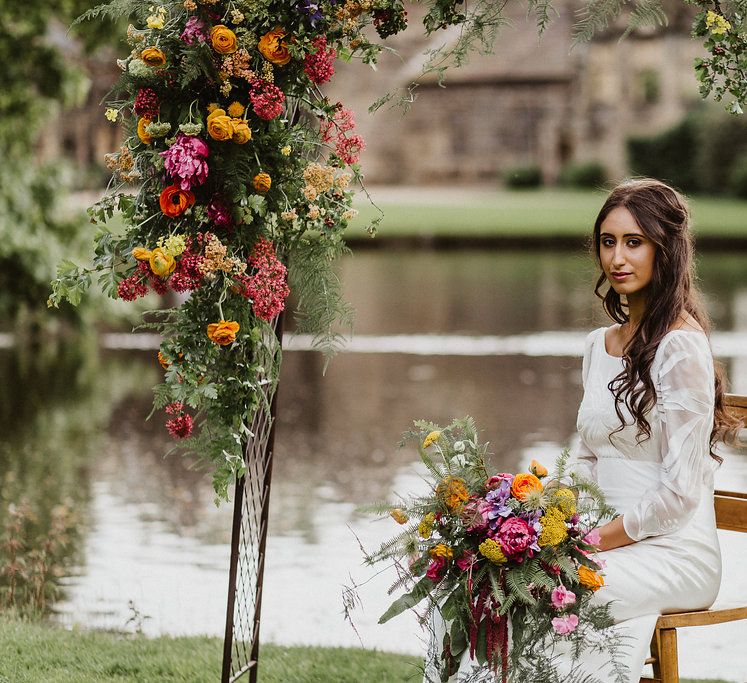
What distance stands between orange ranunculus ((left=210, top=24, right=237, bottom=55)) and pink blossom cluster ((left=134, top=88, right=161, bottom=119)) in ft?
0.79

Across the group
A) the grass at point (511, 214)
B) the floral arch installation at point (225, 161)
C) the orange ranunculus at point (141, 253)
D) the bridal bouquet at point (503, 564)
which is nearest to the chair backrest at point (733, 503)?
the bridal bouquet at point (503, 564)

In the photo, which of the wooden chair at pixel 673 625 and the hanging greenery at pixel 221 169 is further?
the hanging greenery at pixel 221 169

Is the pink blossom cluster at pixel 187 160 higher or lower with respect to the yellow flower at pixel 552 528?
higher

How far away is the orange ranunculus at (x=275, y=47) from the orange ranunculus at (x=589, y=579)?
1.60m

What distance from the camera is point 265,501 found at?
431 centimetres

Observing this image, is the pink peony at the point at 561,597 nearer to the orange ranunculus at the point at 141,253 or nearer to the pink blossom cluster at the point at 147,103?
the orange ranunculus at the point at 141,253

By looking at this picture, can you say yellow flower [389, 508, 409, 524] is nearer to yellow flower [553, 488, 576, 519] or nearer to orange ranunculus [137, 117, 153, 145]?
yellow flower [553, 488, 576, 519]

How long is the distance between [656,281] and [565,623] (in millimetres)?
1072

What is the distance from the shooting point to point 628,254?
3.61 m

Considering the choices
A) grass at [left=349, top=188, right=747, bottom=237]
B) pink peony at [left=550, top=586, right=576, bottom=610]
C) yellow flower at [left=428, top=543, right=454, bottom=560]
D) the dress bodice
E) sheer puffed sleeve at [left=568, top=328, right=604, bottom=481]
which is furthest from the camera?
grass at [left=349, top=188, right=747, bottom=237]

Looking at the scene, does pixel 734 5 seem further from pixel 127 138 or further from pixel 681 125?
pixel 681 125

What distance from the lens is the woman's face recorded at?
3.60 m

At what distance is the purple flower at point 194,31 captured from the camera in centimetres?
347

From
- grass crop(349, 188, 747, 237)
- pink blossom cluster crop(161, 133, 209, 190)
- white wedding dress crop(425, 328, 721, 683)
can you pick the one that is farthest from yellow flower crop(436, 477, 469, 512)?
grass crop(349, 188, 747, 237)
